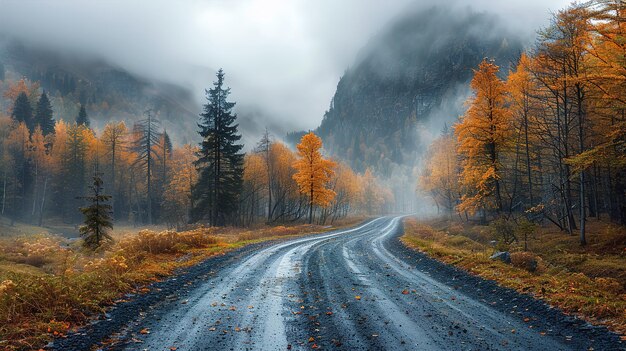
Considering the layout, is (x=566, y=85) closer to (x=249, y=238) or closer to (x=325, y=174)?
(x=249, y=238)

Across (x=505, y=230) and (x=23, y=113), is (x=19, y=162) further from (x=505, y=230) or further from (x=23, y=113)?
(x=505, y=230)

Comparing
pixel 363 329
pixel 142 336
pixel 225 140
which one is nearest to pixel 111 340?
pixel 142 336

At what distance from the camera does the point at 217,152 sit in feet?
116

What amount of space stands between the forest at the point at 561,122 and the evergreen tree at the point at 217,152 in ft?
72.1

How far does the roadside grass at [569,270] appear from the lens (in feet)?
24.6

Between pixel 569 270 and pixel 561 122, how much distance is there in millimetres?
13873

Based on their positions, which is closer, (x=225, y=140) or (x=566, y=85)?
(x=566, y=85)

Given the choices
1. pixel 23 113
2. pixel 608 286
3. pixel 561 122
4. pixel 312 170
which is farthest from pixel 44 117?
pixel 608 286

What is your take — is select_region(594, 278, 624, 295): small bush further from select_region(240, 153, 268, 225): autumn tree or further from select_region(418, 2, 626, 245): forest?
select_region(240, 153, 268, 225): autumn tree

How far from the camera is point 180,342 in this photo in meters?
5.79

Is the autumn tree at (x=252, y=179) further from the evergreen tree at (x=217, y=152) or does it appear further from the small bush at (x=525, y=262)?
the small bush at (x=525, y=262)

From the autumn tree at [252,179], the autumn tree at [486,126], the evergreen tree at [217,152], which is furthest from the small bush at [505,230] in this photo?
the autumn tree at [252,179]

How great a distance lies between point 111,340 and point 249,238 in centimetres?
2061

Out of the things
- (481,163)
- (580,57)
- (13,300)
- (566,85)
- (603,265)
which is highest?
(580,57)
